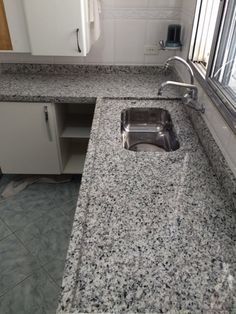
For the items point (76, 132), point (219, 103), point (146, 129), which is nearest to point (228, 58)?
point (219, 103)

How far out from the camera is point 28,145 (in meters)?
1.89

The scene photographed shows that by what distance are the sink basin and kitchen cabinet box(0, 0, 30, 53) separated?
2.71 feet

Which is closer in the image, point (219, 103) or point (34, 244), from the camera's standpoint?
point (219, 103)

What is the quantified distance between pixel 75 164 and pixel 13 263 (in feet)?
2.80

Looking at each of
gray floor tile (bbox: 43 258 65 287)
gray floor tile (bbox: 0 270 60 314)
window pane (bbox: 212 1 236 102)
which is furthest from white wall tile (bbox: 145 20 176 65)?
gray floor tile (bbox: 0 270 60 314)

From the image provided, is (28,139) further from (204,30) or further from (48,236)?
(204,30)

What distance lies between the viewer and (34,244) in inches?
65.6

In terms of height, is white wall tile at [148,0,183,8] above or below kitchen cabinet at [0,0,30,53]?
above

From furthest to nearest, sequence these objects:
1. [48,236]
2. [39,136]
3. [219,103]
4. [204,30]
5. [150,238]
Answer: [39,136] < [48,236] < [204,30] < [219,103] < [150,238]

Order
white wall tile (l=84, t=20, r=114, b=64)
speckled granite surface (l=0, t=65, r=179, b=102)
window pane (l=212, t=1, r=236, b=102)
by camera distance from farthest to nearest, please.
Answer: white wall tile (l=84, t=20, r=114, b=64)
speckled granite surface (l=0, t=65, r=179, b=102)
window pane (l=212, t=1, r=236, b=102)

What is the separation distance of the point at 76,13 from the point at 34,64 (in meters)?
0.64

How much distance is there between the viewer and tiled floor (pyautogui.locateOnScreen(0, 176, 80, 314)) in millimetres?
1377

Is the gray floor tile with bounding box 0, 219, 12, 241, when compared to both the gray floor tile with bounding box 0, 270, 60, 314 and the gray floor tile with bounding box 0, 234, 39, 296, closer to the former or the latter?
the gray floor tile with bounding box 0, 234, 39, 296

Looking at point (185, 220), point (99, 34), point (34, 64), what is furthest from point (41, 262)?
point (99, 34)
